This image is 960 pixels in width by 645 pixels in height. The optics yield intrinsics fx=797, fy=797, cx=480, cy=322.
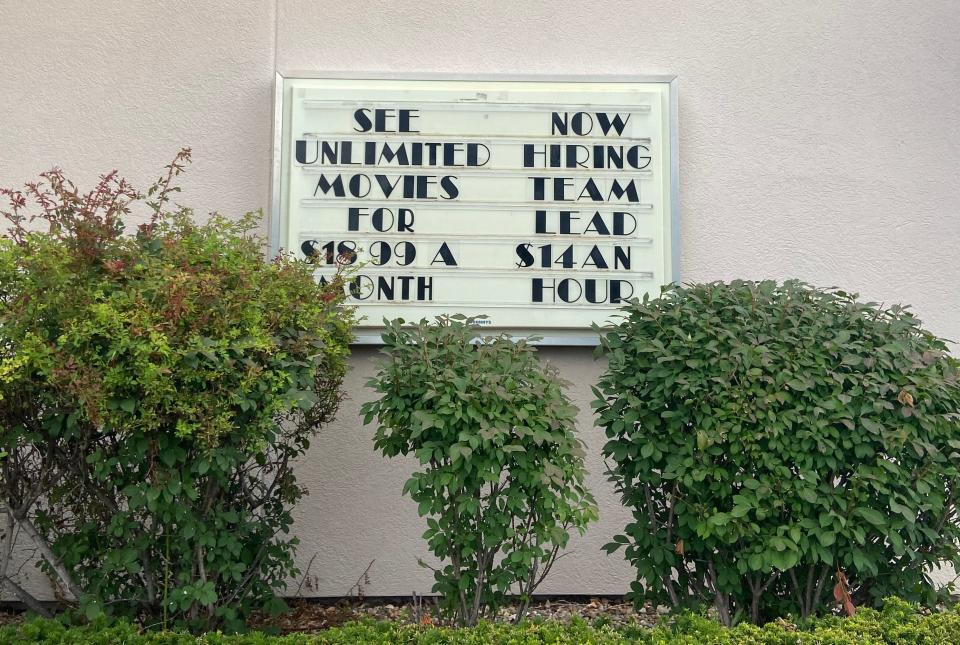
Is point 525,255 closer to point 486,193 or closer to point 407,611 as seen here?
point 486,193

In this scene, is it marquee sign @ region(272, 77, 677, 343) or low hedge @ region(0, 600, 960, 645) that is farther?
marquee sign @ region(272, 77, 677, 343)

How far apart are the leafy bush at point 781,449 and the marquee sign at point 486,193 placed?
1.02 meters

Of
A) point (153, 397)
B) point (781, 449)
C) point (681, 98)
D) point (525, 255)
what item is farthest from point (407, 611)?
point (681, 98)

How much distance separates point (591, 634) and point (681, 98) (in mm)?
3318

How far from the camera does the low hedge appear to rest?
126 inches

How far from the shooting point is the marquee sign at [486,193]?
480 centimetres

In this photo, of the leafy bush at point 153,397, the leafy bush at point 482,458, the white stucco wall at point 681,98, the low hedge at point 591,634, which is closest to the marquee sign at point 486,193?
the white stucco wall at point 681,98

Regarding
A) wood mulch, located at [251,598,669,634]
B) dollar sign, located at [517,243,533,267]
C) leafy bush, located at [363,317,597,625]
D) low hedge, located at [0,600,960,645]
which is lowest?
wood mulch, located at [251,598,669,634]

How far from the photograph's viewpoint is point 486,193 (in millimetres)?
4875

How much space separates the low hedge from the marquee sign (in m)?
1.87

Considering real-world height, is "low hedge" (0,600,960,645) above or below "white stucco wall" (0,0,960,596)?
below

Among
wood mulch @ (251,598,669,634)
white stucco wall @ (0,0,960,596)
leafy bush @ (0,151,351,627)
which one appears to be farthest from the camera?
white stucco wall @ (0,0,960,596)

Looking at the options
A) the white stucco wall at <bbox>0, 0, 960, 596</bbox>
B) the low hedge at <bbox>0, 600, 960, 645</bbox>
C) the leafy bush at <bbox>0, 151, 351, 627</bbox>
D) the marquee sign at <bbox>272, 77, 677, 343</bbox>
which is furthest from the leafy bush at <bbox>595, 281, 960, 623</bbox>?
the leafy bush at <bbox>0, 151, 351, 627</bbox>

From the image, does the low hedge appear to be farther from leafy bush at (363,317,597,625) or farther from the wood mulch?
→ the wood mulch
